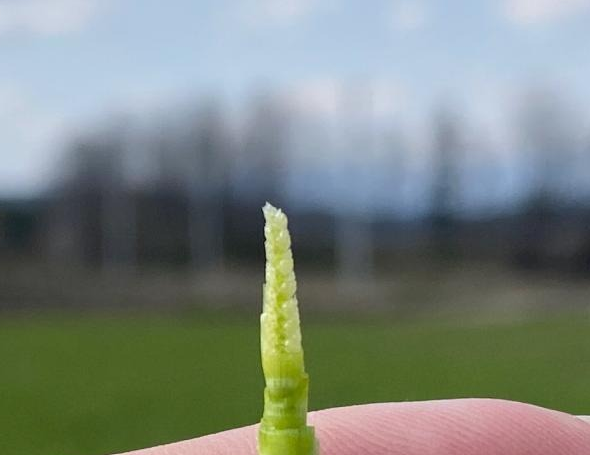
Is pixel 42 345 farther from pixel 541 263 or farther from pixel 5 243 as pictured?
pixel 541 263

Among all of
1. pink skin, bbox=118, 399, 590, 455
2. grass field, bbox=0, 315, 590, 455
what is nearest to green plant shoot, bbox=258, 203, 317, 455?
pink skin, bbox=118, 399, 590, 455

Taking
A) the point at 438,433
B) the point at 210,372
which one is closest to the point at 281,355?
the point at 438,433

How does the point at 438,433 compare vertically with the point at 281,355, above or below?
below

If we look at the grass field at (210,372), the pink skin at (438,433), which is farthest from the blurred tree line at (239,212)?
the pink skin at (438,433)

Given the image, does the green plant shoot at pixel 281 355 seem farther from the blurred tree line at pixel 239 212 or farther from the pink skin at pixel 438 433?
the blurred tree line at pixel 239 212

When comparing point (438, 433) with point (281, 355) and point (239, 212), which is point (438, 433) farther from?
point (239, 212)

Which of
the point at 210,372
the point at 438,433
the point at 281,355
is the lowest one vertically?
the point at 210,372

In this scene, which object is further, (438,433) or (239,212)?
(239,212)
